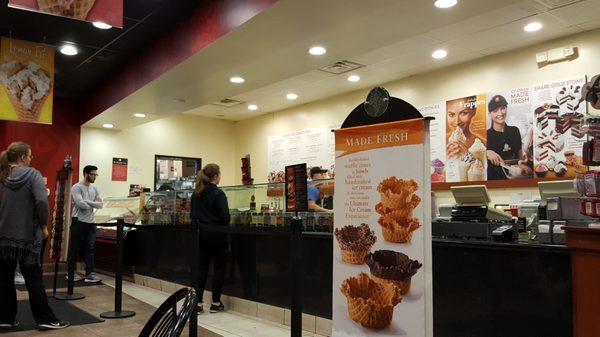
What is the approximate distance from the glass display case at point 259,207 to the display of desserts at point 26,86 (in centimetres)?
202

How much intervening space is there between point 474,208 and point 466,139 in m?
3.60

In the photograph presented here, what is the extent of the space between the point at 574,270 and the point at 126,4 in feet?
16.8

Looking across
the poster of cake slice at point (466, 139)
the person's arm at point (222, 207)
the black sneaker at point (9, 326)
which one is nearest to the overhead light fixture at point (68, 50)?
the person's arm at point (222, 207)

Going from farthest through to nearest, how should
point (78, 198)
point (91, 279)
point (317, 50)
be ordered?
point (91, 279), point (78, 198), point (317, 50)

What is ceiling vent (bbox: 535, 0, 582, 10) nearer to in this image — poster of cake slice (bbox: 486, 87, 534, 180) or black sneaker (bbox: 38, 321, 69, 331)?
poster of cake slice (bbox: 486, 87, 534, 180)

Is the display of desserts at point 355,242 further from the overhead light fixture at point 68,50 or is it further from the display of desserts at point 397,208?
the overhead light fixture at point 68,50

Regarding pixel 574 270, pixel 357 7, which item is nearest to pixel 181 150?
pixel 357 7

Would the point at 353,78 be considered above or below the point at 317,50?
above

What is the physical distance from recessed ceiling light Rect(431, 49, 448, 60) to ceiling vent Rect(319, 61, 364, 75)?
3.53ft

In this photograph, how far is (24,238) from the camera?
4.22 metres

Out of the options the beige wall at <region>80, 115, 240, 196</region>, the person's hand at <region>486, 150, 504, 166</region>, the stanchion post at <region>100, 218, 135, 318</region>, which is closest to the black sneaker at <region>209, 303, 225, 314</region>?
the stanchion post at <region>100, 218, 135, 318</region>

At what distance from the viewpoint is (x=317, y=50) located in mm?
5266

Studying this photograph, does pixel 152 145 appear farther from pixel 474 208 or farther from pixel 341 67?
pixel 474 208

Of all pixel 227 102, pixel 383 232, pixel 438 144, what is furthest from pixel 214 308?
pixel 227 102
